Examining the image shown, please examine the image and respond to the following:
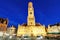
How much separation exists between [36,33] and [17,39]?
2032mm

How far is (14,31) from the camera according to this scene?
11133mm

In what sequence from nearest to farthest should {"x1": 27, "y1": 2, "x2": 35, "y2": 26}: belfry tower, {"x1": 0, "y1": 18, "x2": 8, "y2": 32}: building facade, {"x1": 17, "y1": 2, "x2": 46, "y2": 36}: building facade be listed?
→ {"x1": 0, "y1": 18, "x2": 8, "y2": 32}: building facade → {"x1": 17, "y1": 2, "x2": 46, "y2": 36}: building facade → {"x1": 27, "y1": 2, "x2": 35, "y2": 26}: belfry tower

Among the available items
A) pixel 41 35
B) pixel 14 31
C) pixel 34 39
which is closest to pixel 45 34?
pixel 41 35

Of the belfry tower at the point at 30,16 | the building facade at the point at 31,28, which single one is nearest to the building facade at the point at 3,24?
the building facade at the point at 31,28

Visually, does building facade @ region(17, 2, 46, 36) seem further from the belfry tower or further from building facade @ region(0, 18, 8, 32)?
building facade @ region(0, 18, 8, 32)

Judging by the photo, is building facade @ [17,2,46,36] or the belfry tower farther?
the belfry tower

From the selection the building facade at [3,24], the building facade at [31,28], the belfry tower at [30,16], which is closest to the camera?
the building facade at [3,24]

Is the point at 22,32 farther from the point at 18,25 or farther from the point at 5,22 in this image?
the point at 5,22

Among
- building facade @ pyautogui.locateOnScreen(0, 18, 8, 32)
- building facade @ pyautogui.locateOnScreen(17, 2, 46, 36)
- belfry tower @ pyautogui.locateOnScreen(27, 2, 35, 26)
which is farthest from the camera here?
belfry tower @ pyautogui.locateOnScreen(27, 2, 35, 26)

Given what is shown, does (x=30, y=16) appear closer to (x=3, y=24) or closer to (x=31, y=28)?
(x=31, y=28)

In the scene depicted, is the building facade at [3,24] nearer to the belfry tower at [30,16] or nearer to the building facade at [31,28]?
the building facade at [31,28]

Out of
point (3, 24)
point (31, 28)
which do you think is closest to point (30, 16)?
point (31, 28)

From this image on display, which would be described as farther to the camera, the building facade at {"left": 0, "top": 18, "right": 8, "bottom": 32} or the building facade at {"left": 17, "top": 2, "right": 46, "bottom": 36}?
the building facade at {"left": 17, "top": 2, "right": 46, "bottom": 36}

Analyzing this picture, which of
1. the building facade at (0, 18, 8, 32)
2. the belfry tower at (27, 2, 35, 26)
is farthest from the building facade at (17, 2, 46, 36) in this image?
the building facade at (0, 18, 8, 32)
